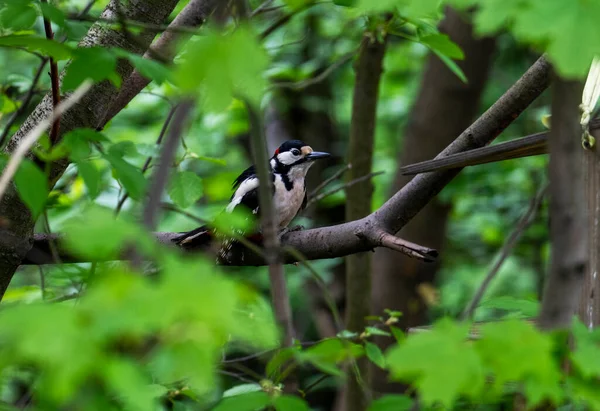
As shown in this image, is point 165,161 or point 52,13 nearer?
point 165,161

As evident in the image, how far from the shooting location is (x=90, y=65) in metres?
1.24

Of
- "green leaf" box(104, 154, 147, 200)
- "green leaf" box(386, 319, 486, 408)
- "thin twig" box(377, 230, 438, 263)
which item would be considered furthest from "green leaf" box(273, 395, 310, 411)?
"thin twig" box(377, 230, 438, 263)

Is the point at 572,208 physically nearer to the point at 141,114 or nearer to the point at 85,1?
the point at 85,1

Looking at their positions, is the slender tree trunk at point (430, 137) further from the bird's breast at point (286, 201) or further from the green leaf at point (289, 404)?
the green leaf at point (289, 404)

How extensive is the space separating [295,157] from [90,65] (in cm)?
229

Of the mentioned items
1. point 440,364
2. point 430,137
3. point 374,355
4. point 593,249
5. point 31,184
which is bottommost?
point 374,355

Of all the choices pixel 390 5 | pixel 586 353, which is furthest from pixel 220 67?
pixel 586 353

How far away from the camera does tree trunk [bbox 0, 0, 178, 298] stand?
193 cm

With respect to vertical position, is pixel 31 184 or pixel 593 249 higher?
pixel 31 184

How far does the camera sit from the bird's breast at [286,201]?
3221mm

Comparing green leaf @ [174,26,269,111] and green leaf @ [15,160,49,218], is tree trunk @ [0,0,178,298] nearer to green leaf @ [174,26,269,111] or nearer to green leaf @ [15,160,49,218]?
green leaf @ [15,160,49,218]

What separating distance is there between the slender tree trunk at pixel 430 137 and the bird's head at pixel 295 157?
1.31 metres

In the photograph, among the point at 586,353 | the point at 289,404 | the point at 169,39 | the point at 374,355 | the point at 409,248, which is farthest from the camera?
the point at 169,39

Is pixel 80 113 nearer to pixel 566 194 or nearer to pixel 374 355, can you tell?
pixel 374 355
